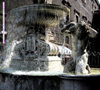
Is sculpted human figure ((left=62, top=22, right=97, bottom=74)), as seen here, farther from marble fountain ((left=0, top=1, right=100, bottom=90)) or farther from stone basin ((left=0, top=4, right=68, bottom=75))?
stone basin ((left=0, top=4, right=68, bottom=75))

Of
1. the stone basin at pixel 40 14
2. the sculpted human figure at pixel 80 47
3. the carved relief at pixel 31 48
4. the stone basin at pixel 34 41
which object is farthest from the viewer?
the carved relief at pixel 31 48

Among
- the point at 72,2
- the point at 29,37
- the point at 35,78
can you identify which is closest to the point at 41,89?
the point at 35,78

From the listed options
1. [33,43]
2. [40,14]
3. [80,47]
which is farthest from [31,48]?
[80,47]

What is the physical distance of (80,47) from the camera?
4801mm

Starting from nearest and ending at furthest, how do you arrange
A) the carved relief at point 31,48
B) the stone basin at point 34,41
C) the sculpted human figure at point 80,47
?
1. the sculpted human figure at point 80,47
2. the stone basin at point 34,41
3. the carved relief at point 31,48

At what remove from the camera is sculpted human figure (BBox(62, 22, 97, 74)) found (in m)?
4.71

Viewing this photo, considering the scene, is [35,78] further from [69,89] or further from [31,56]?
[31,56]

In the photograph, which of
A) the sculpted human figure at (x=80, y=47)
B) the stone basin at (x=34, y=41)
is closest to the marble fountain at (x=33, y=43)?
the stone basin at (x=34, y=41)

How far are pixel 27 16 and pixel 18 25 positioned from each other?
703mm

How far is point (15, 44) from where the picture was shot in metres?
6.70

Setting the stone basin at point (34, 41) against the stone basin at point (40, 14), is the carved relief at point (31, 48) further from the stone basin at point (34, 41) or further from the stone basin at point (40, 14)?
the stone basin at point (40, 14)

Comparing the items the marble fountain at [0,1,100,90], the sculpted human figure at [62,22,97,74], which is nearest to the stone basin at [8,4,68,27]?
the marble fountain at [0,1,100,90]

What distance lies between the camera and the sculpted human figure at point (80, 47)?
4.71 m

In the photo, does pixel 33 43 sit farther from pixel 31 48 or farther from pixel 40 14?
pixel 40 14
